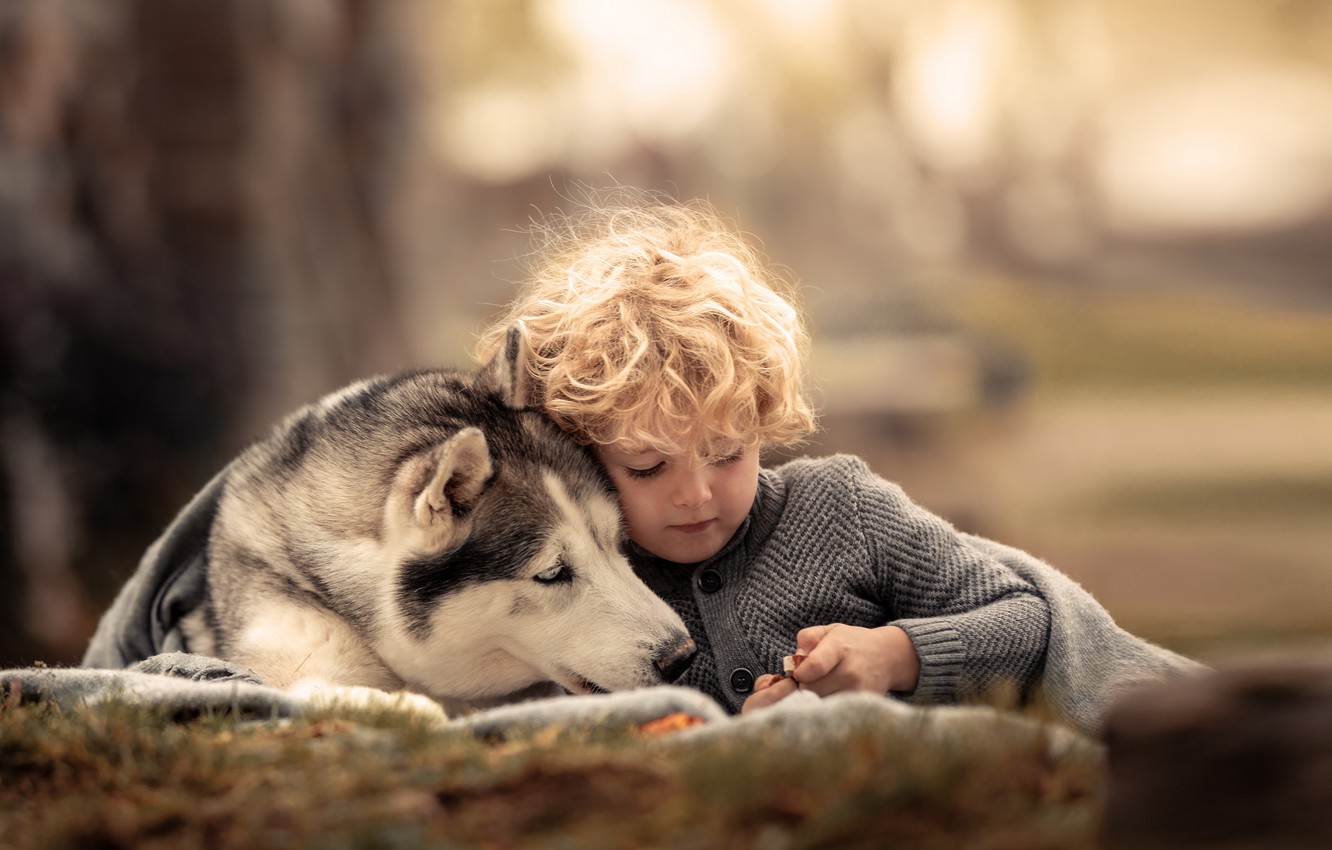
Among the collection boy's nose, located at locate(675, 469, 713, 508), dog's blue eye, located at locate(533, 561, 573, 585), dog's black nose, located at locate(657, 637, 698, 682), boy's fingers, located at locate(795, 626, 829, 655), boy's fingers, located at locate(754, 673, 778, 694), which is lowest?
boy's fingers, located at locate(754, 673, 778, 694)

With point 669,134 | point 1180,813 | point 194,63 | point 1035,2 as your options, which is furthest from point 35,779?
point 1035,2

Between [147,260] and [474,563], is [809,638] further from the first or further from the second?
[147,260]

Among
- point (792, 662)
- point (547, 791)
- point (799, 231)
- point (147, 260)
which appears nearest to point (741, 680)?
point (792, 662)

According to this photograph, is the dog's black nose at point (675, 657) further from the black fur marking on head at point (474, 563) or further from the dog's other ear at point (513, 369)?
the dog's other ear at point (513, 369)

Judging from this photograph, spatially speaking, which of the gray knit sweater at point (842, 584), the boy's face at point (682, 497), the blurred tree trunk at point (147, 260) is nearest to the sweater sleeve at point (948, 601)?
the gray knit sweater at point (842, 584)

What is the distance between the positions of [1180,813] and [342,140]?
10690 millimetres

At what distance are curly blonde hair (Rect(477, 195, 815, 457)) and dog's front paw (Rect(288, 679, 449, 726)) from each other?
30.7 inches

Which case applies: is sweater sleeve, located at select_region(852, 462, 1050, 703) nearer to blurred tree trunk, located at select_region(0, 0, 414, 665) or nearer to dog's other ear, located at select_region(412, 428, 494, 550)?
dog's other ear, located at select_region(412, 428, 494, 550)

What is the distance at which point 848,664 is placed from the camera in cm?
A: 267

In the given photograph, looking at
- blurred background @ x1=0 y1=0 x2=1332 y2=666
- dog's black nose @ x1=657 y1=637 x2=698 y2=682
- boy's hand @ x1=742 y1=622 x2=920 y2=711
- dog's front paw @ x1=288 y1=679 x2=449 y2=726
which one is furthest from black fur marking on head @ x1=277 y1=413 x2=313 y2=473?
blurred background @ x1=0 y1=0 x2=1332 y2=666

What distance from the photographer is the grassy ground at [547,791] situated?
1.58m

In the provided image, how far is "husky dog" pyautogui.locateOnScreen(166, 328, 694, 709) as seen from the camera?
2.85 meters

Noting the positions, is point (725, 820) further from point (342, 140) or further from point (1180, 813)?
point (342, 140)

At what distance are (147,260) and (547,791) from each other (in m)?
9.12
